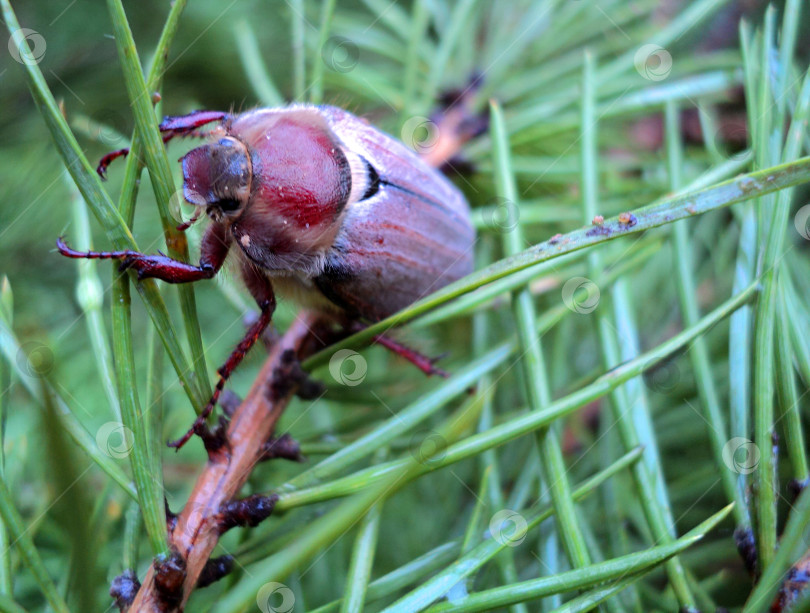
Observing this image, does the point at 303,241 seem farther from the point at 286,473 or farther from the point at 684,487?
the point at 684,487

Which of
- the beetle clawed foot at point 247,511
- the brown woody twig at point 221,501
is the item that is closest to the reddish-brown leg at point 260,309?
the brown woody twig at point 221,501

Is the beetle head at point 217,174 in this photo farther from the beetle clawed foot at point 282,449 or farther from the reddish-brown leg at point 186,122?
the beetle clawed foot at point 282,449

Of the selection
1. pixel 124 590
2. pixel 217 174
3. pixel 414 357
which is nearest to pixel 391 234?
pixel 414 357

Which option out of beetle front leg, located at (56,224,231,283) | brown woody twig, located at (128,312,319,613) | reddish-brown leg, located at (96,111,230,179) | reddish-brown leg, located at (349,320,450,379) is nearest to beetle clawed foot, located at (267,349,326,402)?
brown woody twig, located at (128,312,319,613)

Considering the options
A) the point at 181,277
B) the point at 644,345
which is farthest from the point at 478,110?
the point at 181,277

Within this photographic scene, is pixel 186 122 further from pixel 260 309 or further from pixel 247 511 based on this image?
pixel 247 511

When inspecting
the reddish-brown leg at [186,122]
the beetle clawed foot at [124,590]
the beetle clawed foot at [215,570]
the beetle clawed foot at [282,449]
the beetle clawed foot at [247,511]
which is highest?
the reddish-brown leg at [186,122]

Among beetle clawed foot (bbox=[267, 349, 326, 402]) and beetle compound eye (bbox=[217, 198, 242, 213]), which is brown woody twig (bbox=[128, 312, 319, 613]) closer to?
beetle clawed foot (bbox=[267, 349, 326, 402])
